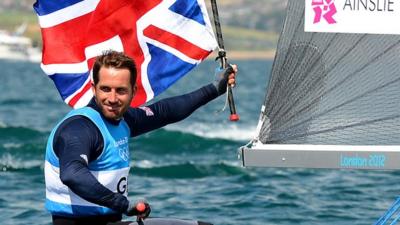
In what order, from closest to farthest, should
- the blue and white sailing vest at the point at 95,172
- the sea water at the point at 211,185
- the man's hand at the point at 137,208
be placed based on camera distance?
the man's hand at the point at 137,208 → the blue and white sailing vest at the point at 95,172 → the sea water at the point at 211,185

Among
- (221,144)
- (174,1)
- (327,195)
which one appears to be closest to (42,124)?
(221,144)

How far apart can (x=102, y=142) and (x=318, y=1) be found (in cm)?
185

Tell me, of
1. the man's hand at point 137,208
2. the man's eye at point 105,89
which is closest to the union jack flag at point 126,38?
the man's eye at point 105,89

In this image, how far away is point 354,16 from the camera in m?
6.43

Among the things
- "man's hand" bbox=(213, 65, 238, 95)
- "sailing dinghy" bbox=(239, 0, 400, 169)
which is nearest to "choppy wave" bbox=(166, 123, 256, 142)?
"sailing dinghy" bbox=(239, 0, 400, 169)

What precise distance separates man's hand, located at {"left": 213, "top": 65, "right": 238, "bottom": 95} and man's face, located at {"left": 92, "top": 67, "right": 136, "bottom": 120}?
907mm

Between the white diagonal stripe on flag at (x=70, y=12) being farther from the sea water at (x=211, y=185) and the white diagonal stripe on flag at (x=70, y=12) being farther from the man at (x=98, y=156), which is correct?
the sea water at (x=211, y=185)

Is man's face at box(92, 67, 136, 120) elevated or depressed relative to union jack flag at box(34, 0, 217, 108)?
depressed

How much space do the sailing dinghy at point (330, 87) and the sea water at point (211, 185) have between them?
3.15m

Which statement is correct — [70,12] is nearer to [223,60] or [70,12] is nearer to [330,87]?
[223,60]

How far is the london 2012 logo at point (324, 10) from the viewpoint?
21.0 ft

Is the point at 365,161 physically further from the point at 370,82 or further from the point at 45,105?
the point at 45,105

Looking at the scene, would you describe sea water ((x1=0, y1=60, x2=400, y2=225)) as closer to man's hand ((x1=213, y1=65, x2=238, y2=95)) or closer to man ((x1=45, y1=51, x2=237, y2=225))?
man's hand ((x1=213, y1=65, x2=238, y2=95))

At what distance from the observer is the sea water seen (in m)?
10.2
